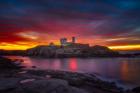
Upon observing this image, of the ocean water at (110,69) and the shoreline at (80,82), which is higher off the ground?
the shoreline at (80,82)

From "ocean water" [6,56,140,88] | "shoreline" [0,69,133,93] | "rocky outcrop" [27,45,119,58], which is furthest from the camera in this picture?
"rocky outcrop" [27,45,119,58]

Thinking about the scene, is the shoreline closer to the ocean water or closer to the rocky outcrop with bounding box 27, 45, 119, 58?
the ocean water

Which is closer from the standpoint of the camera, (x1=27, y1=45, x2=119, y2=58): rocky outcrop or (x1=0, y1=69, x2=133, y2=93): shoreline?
(x1=0, y1=69, x2=133, y2=93): shoreline

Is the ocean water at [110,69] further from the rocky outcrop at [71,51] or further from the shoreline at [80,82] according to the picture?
the rocky outcrop at [71,51]

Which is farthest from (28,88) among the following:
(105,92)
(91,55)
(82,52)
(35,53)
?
(35,53)

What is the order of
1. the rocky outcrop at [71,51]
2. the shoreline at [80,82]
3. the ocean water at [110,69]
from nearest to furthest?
the shoreline at [80,82], the ocean water at [110,69], the rocky outcrop at [71,51]

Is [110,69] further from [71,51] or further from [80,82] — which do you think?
[71,51]

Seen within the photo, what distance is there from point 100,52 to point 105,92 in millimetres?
164976

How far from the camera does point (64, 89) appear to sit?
1240 centimetres

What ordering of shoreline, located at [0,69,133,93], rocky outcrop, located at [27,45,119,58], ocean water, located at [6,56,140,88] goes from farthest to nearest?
rocky outcrop, located at [27,45,119,58]
ocean water, located at [6,56,140,88]
shoreline, located at [0,69,133,93]

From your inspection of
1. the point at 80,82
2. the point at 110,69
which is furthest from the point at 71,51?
the point at 80,82

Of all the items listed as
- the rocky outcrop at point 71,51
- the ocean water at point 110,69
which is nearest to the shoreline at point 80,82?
the ocean water at point 110,69

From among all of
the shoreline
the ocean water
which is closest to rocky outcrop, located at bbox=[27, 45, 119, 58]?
the ocean water

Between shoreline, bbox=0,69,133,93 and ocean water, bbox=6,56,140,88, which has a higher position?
shoreline, bbox=0,69,133,93
